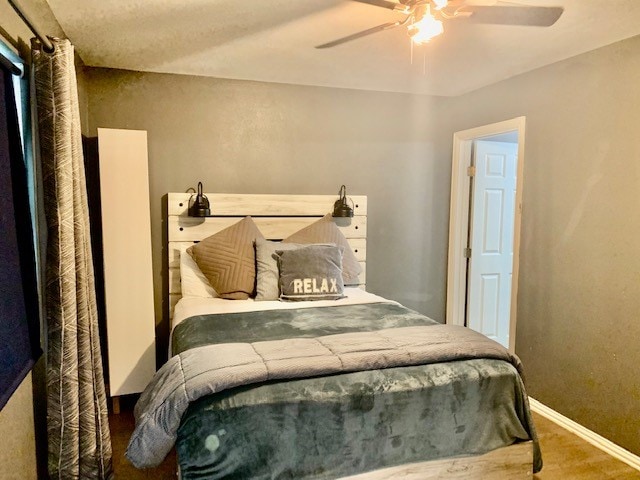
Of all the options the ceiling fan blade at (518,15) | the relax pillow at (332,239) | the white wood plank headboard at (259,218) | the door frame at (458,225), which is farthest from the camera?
the door frame at (458,225)

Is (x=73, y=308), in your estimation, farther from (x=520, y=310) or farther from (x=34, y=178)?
(x=520, y=310)

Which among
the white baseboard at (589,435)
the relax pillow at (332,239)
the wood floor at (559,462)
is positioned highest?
the relax pillow at (332,239)

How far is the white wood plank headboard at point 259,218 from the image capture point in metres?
3.23

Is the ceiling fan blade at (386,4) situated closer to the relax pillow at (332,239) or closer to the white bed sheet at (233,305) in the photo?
the white bed sheet at (233,305)

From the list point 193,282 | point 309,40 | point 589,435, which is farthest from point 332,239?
point 589,435

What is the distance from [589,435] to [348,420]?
5.95 ft

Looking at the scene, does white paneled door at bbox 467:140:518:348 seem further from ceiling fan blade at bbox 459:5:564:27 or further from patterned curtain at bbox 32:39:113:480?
patterned curtain at bbox 32:39:113:480

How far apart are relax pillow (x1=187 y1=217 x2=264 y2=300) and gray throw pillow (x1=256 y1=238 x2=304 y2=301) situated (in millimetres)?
47


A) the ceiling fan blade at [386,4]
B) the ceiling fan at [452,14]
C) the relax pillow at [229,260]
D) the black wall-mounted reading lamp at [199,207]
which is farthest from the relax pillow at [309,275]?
the ceiling fan blade at [386,4]

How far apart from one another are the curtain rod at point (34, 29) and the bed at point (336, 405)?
4.49ft

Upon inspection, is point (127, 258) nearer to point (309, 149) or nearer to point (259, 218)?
point (259, 218)

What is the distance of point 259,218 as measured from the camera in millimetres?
3410

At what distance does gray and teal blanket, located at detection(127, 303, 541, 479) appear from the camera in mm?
1586

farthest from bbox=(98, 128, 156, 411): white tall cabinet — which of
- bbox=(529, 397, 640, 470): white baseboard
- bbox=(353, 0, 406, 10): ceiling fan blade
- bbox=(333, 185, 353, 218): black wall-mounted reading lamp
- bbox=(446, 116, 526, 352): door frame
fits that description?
bbox=(529, 397, 640, 470): white baseboard
